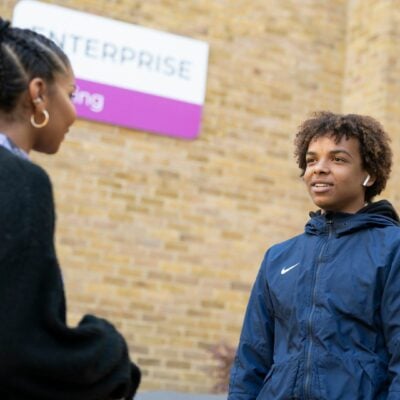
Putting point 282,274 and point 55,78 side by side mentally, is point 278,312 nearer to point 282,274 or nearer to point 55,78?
point 282,274

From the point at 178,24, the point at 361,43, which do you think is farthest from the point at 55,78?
the point at 361,43

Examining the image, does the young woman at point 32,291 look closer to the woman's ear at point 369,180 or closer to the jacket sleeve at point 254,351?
the jacket sleeve at point 254,351

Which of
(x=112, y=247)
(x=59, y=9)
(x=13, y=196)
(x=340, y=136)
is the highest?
(x=59, y=9)

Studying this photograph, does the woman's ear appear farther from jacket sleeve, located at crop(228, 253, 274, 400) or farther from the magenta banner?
the magenta banner

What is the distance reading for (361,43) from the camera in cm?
938

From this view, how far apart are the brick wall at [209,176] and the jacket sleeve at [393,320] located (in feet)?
16.5

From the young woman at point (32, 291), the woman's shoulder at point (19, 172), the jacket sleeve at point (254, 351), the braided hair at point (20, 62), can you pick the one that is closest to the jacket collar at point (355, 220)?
the jacket sleeve at point (254, 351)

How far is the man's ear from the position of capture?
2215 mm

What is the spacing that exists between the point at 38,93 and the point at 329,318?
1423 millimetres

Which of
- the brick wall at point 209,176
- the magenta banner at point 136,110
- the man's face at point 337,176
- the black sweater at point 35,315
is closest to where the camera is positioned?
the black sweater at point 35,315

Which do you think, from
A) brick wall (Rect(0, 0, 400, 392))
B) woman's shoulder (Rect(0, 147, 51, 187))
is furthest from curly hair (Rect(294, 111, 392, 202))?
brick wall (Rect(0, 0, 400, 392))

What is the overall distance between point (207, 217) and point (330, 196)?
5072 mm

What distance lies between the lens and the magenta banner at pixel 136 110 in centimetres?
A: 804

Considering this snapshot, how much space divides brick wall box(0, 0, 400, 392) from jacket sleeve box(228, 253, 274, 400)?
14.6 ft
